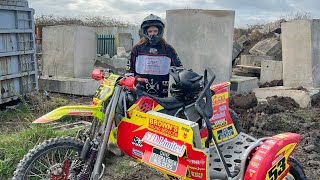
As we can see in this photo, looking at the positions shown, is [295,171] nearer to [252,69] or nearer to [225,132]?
[225,132]

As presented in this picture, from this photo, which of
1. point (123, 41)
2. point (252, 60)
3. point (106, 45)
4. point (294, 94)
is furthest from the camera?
point (106, 45)

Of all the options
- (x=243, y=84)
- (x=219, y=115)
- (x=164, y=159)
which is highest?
(x=243, y=84)

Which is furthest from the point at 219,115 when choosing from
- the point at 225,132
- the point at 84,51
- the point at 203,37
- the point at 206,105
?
the point at 84,51

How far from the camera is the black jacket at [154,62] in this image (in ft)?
16.7

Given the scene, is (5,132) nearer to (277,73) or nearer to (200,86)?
(200,86)

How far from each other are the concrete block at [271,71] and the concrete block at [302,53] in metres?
0.62

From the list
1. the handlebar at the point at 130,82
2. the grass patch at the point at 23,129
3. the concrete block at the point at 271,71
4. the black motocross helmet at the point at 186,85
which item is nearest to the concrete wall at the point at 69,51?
the grass patch at the point at 23,129

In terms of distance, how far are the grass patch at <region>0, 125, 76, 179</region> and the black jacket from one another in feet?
4.84

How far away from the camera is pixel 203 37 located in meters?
8.16

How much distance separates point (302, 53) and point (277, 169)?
653 cm

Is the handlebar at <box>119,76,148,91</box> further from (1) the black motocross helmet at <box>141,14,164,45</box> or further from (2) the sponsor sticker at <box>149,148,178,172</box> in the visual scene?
(1) the black motocross helmet at <box>141,14,164,45</box>

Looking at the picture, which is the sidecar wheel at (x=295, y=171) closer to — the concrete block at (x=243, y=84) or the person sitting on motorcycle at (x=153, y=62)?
the person sitting on motorcycle at (x=153, y=62)

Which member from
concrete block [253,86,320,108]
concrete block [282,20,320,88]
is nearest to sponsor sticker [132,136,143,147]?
concrete block [253,86,320,108]

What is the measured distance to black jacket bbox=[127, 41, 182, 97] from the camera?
5090 millimetres
